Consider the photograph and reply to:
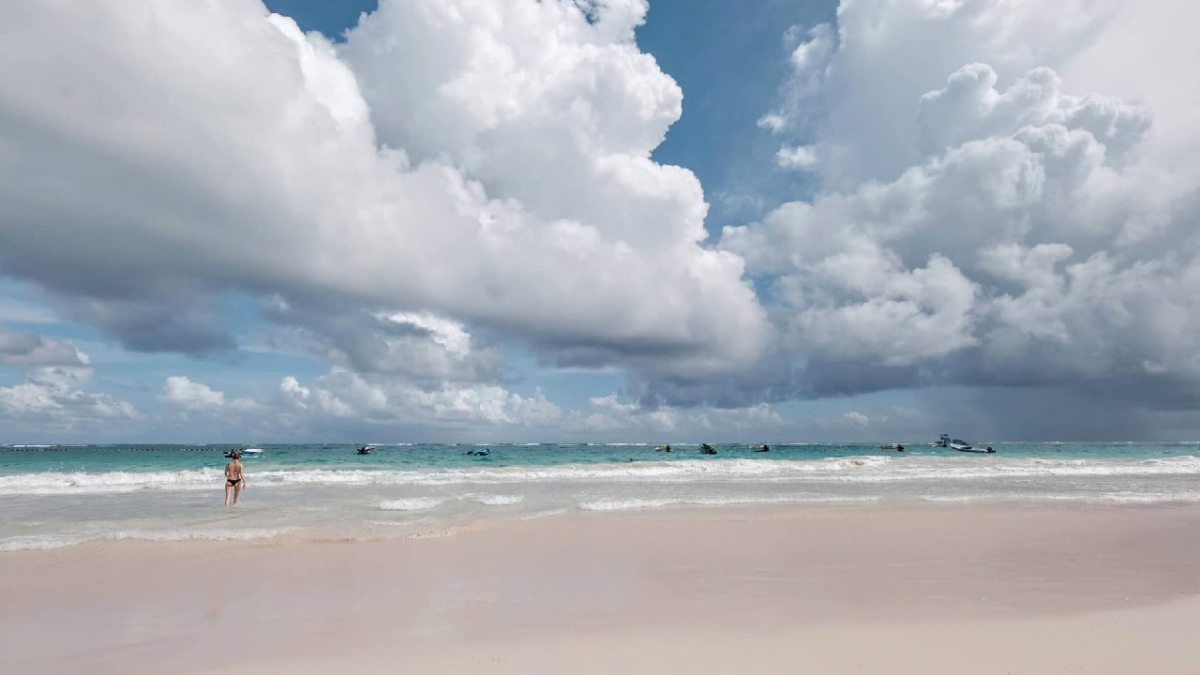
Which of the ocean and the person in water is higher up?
the person in water

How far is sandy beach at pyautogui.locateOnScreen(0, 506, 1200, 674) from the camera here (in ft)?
21.2

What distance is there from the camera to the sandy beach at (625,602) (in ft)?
21.2

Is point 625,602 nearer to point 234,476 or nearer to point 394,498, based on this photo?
point 394,498

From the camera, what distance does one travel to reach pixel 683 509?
62.6 ft

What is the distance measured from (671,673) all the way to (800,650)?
1519 millimetres

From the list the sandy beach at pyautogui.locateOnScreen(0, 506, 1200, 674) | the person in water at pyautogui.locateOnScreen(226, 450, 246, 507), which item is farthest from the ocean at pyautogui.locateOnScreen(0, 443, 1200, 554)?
the sandy beach at pyautogui.locateOnScreen(0, 506, 1200, 674)

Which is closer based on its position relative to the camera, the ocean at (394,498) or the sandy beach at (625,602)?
the sandy beach at (625,602)

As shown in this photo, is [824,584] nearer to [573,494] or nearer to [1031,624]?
[1031,624]

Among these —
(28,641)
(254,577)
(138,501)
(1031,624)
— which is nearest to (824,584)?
(1031,624)

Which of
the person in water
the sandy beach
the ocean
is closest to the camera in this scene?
the sandy beach

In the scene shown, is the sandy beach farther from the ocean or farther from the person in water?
the person in water

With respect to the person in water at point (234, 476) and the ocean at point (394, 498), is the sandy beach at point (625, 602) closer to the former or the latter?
the ocean at point (394, 498)

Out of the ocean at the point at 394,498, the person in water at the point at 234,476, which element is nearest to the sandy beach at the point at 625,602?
the ocean at the point at 394,498

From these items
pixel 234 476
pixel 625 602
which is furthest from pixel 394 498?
pixel 625 602
